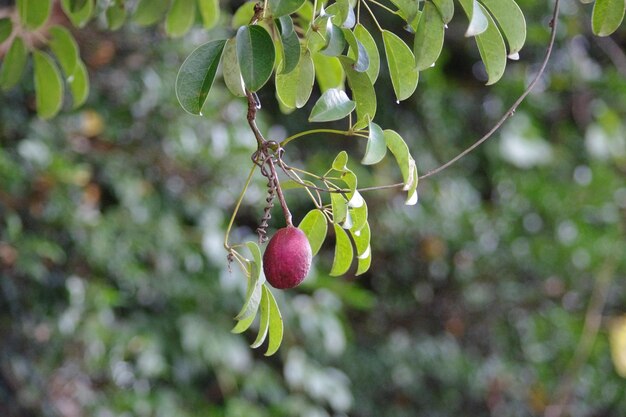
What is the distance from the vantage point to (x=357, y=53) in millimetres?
568

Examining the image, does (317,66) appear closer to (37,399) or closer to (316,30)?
(316,30)

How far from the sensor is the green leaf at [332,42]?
0.54 meters

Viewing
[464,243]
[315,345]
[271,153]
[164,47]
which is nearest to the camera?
[271,153]

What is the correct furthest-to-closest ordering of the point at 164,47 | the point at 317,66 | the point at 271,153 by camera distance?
the point at 164,47 → the point at 317,66 → the point at 271,153

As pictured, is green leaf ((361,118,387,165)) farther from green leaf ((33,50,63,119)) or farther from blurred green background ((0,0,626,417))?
blurred green background ((0,0,626,417))

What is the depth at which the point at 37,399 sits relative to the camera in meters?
1.37

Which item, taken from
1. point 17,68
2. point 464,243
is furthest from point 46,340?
point 464,243

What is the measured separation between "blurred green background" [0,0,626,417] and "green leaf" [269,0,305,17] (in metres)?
0.85

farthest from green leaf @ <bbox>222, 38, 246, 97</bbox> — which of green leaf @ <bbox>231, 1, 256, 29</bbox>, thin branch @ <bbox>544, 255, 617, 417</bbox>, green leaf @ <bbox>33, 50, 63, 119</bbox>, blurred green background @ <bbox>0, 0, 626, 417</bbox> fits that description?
thin branch @ <bbox>544, 255, 617, 417</bbox>

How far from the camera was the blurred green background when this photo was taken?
138cm

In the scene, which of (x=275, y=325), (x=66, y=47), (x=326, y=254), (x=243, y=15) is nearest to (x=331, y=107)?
(x=275, y=325)

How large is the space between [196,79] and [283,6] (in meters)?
0.08

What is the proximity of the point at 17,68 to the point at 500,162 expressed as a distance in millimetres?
1392

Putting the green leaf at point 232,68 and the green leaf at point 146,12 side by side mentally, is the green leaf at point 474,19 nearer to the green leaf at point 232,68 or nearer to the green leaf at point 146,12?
the green leaf at point 232,68
